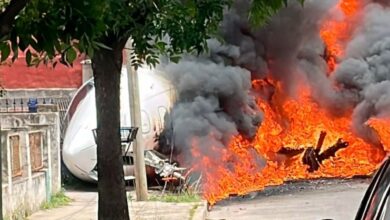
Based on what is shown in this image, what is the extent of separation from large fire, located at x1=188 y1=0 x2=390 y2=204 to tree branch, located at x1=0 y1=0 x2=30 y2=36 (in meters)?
12.9

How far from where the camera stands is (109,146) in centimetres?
793

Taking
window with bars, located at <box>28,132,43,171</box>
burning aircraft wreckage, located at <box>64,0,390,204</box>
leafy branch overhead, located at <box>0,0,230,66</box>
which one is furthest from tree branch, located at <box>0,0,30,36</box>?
burning aircraft wreckage, located at <box>64,0,390,204</box>

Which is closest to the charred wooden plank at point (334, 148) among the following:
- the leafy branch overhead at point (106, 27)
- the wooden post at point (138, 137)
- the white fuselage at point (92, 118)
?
the white fuselage at point (92, 118)

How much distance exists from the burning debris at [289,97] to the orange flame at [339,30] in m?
0.02

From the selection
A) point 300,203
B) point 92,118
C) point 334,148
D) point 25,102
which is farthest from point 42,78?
point 300,203

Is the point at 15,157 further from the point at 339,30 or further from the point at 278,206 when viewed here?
the point at 339,30

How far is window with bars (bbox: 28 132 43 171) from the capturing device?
1359 centimetres

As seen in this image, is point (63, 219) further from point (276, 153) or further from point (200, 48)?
point (276, 153)

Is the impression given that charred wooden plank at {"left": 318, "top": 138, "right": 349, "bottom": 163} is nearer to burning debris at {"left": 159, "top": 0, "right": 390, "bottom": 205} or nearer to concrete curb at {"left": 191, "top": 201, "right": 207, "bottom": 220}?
burning debris at {"left": 159, "top": 0, "right": 390, "bottom": 205}

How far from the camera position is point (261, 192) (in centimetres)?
1602

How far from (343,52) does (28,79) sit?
8.62 metres

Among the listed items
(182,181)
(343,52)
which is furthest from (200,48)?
(343,52)

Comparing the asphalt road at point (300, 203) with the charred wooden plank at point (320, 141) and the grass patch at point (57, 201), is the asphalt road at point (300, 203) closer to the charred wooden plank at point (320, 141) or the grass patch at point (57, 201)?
the charred wooden plank at point (320, 141)

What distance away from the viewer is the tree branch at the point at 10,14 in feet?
11.7
